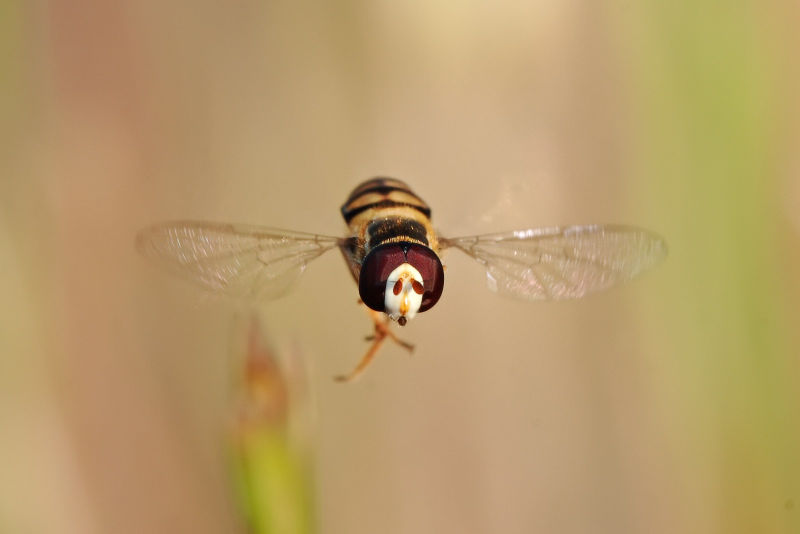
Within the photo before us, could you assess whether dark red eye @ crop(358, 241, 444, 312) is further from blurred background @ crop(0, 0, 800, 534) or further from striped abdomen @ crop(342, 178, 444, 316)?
blurred background @ crop(0, 0, 800, 534)

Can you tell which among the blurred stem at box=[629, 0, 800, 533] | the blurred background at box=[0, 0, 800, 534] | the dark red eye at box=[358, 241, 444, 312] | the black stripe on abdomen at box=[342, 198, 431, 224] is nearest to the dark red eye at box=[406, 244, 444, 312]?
the dark red eye at box=[358, 241, 444, 312]

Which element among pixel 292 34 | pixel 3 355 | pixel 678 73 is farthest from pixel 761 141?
pixel 3 355

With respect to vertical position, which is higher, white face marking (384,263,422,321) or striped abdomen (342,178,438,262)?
striped abdomen (342,178,438,262)

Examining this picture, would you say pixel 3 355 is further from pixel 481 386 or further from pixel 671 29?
pixel 671 29

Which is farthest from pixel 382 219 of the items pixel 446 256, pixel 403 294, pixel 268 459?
pixel 268 459

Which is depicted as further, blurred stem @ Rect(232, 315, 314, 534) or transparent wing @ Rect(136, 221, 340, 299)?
transparent wing @ Rect(136, 221, 340, 299)

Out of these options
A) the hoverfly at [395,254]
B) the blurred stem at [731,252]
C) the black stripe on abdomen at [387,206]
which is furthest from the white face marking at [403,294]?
the blurred stem at [731,252]

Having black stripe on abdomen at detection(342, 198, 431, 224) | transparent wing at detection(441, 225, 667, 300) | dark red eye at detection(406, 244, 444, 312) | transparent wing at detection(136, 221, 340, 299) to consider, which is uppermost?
black stripe on abdomen at detection(342, 198, 431, 224)
